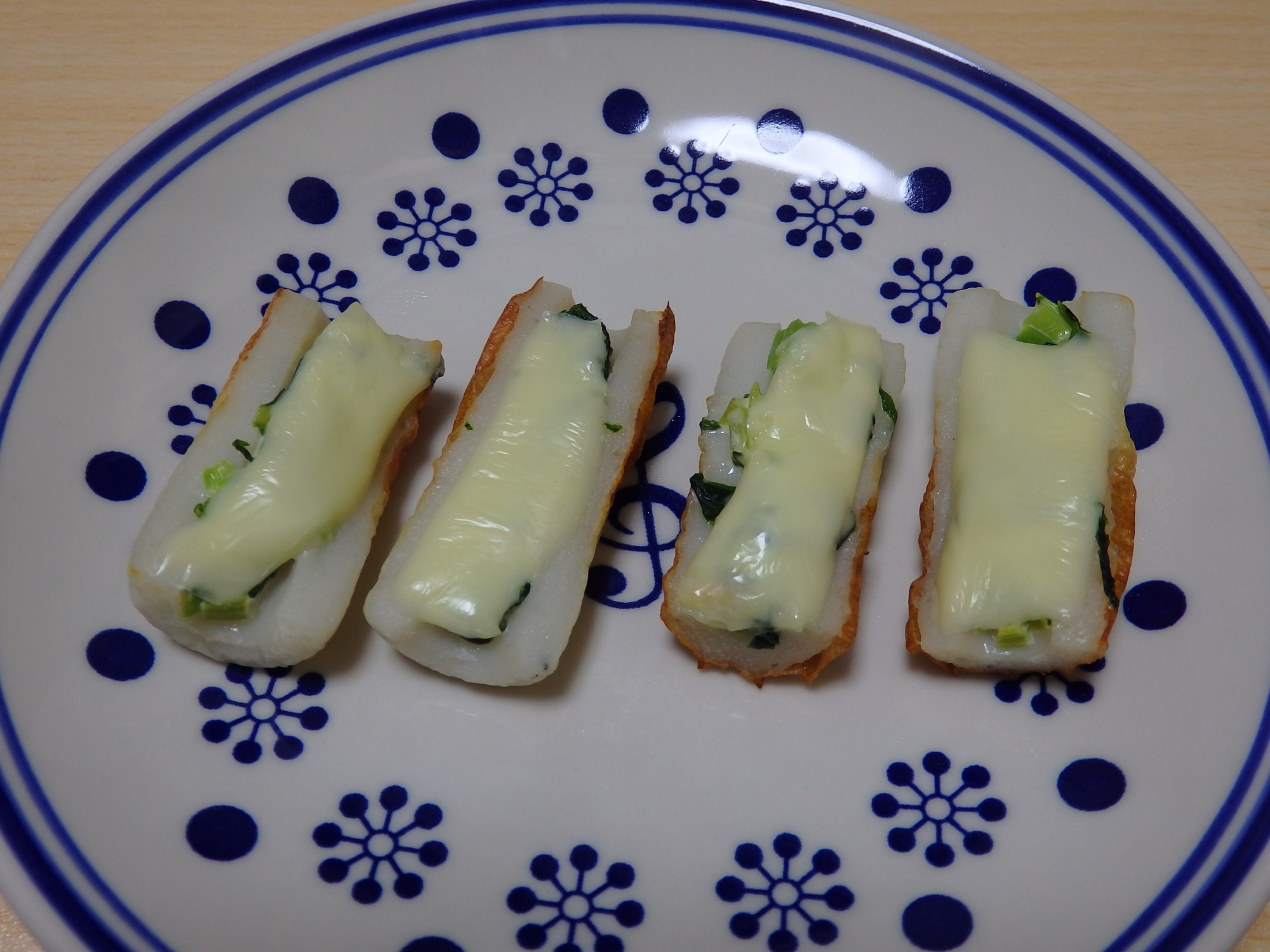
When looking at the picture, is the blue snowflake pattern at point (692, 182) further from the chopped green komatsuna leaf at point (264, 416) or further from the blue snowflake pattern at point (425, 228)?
the chopped green komatsuna leaf at point (264, 416)

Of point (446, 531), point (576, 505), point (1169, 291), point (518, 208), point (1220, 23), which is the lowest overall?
point (446, 531)

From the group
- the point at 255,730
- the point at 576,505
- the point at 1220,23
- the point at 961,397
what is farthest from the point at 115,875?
the point at 1220,23

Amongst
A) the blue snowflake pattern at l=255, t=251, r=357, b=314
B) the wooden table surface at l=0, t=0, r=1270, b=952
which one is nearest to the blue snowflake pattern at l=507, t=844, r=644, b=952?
the blue snowflake pattern at l=255, t=251, r=357, b=314

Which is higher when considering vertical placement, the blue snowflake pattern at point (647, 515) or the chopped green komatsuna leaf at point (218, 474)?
the blue snowflake pattern at point (647, 515)

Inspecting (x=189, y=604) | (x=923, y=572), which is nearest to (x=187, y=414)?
(x=189, y=604)

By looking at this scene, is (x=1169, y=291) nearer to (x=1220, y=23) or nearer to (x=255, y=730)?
(x=1220, y=23)

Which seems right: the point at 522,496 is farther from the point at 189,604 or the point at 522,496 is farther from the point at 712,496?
the point at 189,604

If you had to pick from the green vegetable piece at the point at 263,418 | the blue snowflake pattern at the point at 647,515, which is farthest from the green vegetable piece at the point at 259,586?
the blue snowflake pattern at the point at 647,515

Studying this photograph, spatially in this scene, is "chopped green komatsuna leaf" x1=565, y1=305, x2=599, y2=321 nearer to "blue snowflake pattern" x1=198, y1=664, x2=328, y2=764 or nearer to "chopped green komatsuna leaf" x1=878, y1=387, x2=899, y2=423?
"chopped green komatsuna leaf" x1=878, y1=387, x2=899, y2=423

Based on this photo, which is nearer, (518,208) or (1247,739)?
(1247,739)
